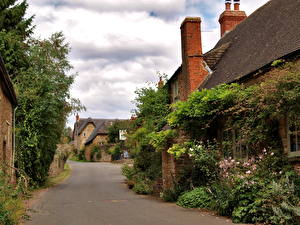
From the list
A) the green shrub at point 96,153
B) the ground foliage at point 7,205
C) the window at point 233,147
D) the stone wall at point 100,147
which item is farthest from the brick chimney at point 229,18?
the green shrub at point 96,153

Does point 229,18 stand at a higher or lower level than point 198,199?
higher

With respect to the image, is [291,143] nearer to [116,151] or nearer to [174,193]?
[174,193]

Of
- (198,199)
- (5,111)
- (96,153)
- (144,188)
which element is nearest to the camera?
(198,199)

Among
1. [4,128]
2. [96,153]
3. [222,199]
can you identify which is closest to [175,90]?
[4,128]

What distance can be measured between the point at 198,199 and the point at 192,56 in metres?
7.37

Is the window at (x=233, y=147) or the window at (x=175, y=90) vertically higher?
the window at (x=175, y=90)

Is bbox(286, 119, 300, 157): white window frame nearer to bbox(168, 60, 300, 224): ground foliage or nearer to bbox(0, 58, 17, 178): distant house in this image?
bbox(168, 60, 300, 224): ground foliage

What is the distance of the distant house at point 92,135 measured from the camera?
6870 cm

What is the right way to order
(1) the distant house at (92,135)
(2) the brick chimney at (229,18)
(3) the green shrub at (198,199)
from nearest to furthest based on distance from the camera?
(3) the green shrub at (198,199), (2) the brick chimney at (229,18), (1) the distant house at (92,135)

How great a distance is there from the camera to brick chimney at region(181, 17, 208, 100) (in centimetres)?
1800

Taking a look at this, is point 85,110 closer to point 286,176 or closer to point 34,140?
point 34,140

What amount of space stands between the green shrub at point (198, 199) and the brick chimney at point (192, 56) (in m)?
5.90

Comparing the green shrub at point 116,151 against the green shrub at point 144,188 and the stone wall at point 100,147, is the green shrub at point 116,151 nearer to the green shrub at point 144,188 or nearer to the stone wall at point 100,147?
the stone wall at point 100,147

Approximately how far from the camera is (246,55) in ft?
49.3
